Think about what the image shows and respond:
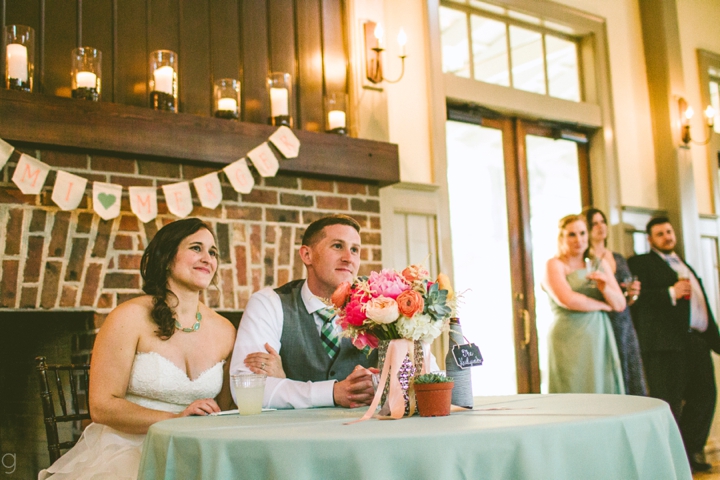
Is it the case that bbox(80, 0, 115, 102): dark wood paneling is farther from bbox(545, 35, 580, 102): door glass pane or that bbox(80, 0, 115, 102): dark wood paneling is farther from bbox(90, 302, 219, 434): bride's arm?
bbox(545, 35, 580, 102): door glass pane

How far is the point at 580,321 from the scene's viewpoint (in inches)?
155

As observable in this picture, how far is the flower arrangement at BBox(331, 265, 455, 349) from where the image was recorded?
1562 millimetres

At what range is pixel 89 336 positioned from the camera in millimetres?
2898

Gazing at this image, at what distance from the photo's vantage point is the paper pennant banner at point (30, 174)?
2664 millimetres

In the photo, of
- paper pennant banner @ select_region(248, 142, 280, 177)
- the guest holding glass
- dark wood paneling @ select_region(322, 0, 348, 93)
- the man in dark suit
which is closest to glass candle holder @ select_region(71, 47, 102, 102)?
paper pennant banner @ select_region(248, 142, 280, 177)

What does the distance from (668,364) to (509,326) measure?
1045mm

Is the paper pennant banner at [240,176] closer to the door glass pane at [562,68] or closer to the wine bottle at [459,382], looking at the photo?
the wine bottle at [459,382]

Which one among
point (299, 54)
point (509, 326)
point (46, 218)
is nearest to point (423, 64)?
point (299, 54)

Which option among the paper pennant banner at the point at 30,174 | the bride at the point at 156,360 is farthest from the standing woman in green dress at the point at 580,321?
the paper pennant banner at the point at 30,174

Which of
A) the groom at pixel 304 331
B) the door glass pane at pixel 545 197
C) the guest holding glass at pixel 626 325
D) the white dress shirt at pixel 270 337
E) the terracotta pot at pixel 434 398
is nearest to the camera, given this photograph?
the terracotta pot at pixel 434 398

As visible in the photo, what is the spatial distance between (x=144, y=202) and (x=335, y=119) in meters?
1.14

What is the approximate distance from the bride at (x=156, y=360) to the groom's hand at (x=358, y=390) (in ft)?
1.17

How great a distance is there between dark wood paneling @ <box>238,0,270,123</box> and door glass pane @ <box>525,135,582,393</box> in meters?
2.14

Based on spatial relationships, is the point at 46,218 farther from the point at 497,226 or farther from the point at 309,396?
the point at 497,226
